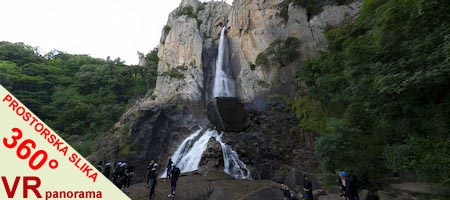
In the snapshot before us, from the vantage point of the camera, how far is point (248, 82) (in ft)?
86.1

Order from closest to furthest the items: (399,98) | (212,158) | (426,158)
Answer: (426,158)
(399,98)
(212,158)

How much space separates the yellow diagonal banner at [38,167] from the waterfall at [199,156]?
46.6 feet

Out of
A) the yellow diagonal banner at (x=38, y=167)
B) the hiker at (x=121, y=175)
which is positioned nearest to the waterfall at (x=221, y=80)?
the hiker at (x=121, y=175)

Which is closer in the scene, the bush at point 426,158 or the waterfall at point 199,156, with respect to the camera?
the bush at point 426,158

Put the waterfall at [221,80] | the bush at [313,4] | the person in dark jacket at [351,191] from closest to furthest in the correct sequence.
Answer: the person in dark jacket at [351,191]
the bush at [313,4]
the waterfall at [221,80]

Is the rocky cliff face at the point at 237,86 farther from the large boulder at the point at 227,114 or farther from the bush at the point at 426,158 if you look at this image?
the bush at the point at 426,158

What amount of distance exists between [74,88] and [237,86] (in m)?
21.0

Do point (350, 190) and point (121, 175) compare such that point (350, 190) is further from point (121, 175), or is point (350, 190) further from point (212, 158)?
point (212, 158)

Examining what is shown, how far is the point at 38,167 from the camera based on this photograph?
298cm

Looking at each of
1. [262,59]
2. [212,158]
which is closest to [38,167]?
[212,158]

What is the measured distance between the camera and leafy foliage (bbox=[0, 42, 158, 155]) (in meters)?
27.3

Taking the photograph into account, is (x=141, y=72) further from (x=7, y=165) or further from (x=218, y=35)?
(x=7, y=165)

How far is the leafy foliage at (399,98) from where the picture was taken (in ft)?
23.0

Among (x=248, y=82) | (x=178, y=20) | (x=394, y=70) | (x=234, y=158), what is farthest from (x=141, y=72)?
(x=394, y=70)
